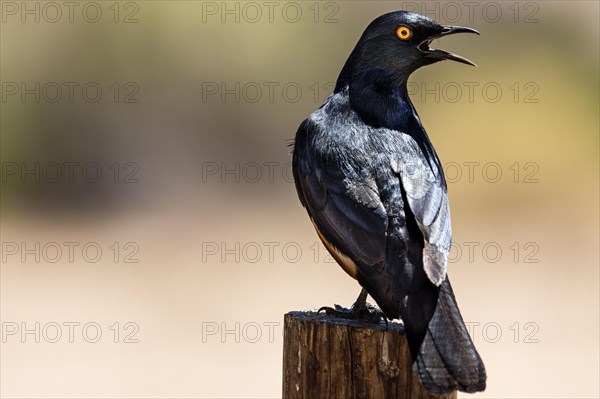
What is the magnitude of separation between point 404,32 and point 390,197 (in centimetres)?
102

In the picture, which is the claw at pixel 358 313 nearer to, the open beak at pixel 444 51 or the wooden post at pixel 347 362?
the wooden post at pixel 347 362

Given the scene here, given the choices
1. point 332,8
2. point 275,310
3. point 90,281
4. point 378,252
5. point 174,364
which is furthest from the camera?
point 332,8

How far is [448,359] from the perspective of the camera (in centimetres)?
380

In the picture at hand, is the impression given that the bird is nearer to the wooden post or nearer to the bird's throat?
the bird's throat

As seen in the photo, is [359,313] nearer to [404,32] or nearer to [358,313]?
[358,313]

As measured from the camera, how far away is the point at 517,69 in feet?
62.6

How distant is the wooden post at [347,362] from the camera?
13.0 ft

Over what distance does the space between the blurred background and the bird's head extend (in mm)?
8778

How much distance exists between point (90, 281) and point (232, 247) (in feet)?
8.47

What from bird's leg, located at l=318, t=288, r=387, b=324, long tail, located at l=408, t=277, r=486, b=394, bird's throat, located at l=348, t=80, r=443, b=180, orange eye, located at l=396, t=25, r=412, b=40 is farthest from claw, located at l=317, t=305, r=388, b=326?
orange eye, located at l=396, t=25, r=412, b=40

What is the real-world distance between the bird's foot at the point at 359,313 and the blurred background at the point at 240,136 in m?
9.13

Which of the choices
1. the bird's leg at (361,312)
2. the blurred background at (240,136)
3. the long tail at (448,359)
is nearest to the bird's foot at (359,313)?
the bird's leg at (361,312)

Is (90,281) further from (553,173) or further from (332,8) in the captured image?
(553,173)

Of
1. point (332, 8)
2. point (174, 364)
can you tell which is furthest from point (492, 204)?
point (174, 364)
